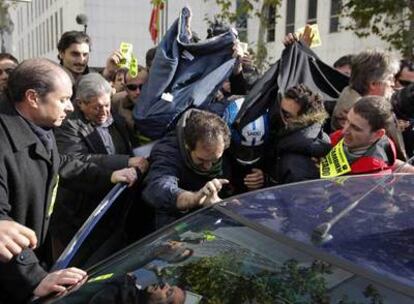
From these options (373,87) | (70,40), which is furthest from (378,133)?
(70,40)

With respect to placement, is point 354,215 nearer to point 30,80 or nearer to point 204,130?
point 204,130

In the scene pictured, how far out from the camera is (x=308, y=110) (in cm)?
297

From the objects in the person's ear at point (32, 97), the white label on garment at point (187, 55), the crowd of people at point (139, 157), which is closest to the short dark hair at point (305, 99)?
the crowd of people at point (139, 157)

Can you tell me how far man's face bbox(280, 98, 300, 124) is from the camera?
9.80ft

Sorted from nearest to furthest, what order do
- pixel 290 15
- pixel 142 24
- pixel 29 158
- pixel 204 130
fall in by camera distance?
pixel 29 158, pixel 204 130, pixel 290 15, pixel 142 24

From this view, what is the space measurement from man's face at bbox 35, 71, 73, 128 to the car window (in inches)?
30.2

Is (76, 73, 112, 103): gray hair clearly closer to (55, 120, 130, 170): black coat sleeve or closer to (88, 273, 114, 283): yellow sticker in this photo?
(55, 120, 130, 170): black coat sleeve

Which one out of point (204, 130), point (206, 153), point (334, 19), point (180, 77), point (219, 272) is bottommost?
point (219, 272)

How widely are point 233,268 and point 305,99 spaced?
156 centimetres

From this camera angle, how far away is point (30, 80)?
242 centimetres

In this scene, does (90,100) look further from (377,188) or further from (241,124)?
(377,188)

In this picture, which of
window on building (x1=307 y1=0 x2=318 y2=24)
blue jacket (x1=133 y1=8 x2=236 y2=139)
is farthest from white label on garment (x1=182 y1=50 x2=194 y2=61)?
window on building (x1=307 y1=0 x2=318 y2=24)

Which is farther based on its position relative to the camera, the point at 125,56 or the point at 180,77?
the point at 125,56

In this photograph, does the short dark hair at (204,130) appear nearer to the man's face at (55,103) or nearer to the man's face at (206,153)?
the man's face at (206,153)
